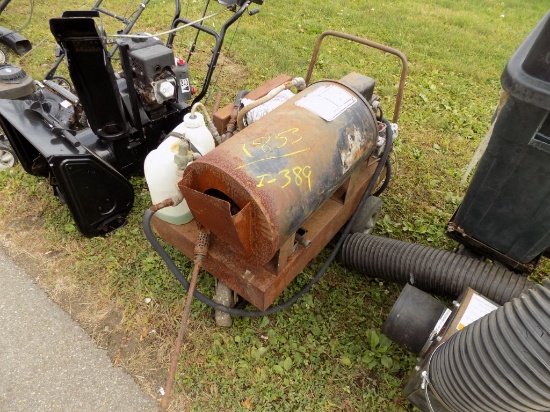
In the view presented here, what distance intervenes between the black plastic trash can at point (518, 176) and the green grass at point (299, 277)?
662mm

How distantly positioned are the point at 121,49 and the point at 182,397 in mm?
1991

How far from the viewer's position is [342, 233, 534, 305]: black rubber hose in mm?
2178

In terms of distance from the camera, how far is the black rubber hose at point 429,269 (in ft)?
7.14

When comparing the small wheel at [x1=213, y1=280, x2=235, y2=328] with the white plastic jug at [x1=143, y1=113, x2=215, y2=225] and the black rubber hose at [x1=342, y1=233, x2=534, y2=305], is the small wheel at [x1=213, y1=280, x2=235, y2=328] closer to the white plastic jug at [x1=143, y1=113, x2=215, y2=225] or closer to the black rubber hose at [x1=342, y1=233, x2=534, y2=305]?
the white plastic jug at [x1=143, y1=113, x2=215, y2=225]

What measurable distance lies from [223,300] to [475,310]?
1.30 meters

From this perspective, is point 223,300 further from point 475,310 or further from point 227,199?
point 475,310

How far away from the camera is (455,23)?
6285mm

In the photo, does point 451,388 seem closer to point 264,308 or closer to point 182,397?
point 264,308

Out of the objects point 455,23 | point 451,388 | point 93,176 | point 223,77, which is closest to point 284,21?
point 223,77

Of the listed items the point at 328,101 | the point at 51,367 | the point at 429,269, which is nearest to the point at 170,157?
the point at 328,101

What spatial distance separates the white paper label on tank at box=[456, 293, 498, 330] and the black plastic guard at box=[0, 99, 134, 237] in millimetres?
2148

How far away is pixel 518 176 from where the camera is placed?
6.56 feet

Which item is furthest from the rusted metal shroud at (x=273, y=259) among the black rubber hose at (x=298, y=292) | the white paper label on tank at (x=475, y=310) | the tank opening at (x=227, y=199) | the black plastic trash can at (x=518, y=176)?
the white paper label on tank at (x=475, y=310)

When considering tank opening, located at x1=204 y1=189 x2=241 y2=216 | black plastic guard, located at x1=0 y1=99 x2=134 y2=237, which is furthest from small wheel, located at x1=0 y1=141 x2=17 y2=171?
tank opening, located at x1=204 y1=189 x2=241 y2=216
